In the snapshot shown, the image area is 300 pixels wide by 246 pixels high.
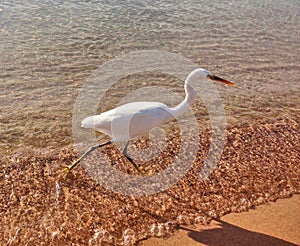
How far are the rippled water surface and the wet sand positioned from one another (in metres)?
2.09

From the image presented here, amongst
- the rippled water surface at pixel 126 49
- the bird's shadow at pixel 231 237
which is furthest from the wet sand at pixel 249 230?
the rippled water surface at pixel 126 49

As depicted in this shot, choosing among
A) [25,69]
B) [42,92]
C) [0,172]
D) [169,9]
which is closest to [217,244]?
[0,172]

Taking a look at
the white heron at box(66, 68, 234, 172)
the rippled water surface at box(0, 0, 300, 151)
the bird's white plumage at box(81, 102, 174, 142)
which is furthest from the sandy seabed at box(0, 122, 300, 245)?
the rippled water surface at box(0, 0, 300, 151)

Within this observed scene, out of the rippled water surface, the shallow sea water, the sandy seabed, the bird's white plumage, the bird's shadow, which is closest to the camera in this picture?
the bird's shadow

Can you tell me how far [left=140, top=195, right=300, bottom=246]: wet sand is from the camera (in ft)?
10.8

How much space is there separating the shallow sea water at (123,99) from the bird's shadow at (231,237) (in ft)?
0.60

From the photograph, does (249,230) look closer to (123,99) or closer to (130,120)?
(130,120)

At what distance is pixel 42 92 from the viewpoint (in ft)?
19.5

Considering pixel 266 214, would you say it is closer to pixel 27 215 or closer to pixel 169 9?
pixel 27 215

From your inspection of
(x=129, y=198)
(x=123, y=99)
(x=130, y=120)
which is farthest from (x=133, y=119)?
(x=123, y=99)

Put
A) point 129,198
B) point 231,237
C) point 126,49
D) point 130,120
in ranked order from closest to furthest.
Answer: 1. point 231,237
2. point 129,198
3. point 130,120
4. point 126,49

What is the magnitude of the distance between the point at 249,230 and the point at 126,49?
5191 millimetres

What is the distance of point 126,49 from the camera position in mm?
7656

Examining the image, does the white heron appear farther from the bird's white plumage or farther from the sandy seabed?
the sandy seabed
